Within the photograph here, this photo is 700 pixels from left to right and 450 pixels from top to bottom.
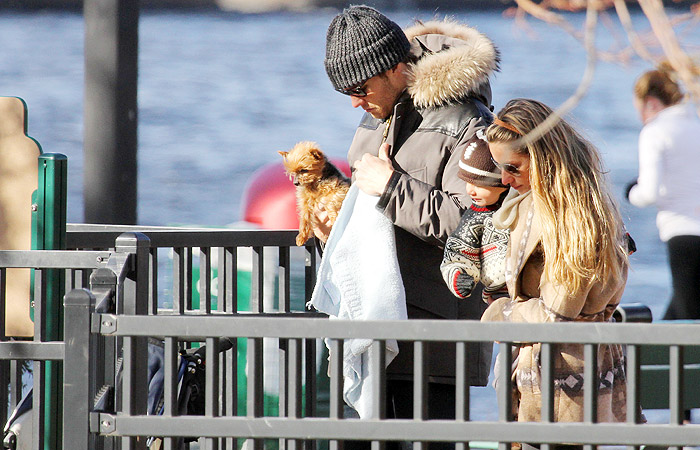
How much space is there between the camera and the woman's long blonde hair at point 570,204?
2.21 m

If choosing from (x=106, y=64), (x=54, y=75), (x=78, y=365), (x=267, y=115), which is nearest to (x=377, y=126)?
(x=78, y=365)

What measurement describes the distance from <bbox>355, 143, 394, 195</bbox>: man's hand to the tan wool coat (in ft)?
1.28

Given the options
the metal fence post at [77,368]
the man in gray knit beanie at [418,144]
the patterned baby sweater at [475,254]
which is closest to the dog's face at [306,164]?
the man in gray knit beanie at [418,144]

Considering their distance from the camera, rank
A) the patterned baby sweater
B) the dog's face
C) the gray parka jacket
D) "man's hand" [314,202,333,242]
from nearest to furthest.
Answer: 1. the patterned baby sweater
2. the gray parka jacket
3. "man's hand" [314,202,333,242]
4. the dog's face

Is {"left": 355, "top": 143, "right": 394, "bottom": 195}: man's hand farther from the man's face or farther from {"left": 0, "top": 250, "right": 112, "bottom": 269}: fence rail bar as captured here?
{"left": 0, "top": 250, "right": 112, "bottom": 269}: fence rail bar

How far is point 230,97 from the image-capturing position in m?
22.9

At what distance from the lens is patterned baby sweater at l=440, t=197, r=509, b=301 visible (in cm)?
246

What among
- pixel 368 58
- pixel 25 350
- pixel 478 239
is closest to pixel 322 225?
pixel 368 58

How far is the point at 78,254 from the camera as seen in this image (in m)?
2.54

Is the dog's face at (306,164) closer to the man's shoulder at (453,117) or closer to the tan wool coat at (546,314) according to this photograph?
the man's shoulder at (453,117)

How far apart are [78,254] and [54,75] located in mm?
23288

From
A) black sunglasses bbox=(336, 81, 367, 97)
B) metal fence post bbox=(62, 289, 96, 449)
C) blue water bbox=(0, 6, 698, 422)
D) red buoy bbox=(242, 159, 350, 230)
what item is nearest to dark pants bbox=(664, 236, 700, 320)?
red buoy bbox=(242, 159, 350, 230)

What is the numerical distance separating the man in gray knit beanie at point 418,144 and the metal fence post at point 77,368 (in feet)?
3.08

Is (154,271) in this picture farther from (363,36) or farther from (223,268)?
(363,36)
